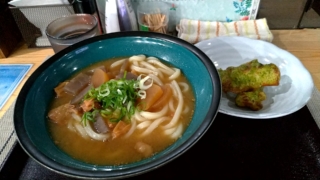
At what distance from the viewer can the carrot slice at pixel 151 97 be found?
107 centimetres

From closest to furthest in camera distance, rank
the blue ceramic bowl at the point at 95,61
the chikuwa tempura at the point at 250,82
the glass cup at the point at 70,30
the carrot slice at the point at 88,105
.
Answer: the blue ceramic bowl at the point at 95,61
the carrot slice at the point at 88,105
the chikuwa tempura at the point at 250,82
the glass cup at the point at 70,30

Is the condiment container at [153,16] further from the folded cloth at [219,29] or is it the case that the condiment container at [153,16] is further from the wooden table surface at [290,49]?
the wooden table surface at [290,49]

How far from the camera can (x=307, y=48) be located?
170 cm

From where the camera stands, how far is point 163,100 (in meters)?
1.10

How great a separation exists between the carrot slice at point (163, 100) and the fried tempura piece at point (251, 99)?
321mm

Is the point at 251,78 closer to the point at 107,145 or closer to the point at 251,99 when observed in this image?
the point at 251,99

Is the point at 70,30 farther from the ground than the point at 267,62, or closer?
farther from the ground

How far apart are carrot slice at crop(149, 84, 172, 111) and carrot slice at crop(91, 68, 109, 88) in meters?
0.27

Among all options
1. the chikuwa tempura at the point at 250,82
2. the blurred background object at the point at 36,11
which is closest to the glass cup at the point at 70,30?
the blurred background object at the point at 36,11

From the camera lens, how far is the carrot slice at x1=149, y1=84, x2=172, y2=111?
1091mm

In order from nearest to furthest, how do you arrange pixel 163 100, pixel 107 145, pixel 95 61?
pixel 107 145
pixel 163 100
pixel 95 61

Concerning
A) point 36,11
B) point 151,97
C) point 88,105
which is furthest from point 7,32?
point 151,97

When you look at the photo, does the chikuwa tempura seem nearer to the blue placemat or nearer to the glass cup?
the glass cup

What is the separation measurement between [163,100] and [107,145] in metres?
0.30
